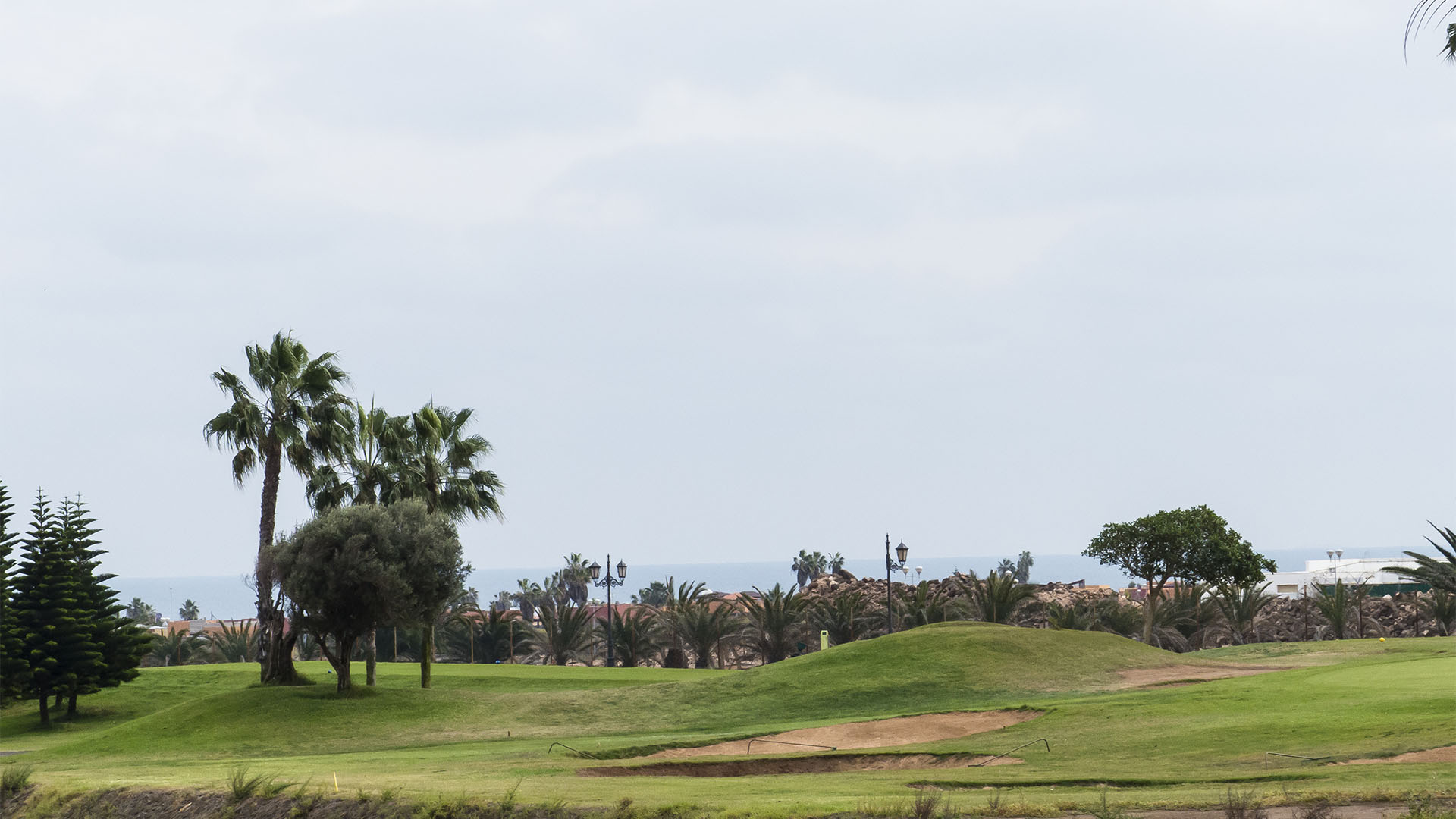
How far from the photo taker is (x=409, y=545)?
3138 cm

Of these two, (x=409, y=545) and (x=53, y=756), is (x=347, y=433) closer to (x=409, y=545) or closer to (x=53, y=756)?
(x=409, y=545)

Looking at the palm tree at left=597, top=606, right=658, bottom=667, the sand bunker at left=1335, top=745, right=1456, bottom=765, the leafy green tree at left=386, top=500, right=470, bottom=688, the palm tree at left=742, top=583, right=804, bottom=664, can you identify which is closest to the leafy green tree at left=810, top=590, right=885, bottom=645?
the palm tree at left=742, top=583, right=804, bottom=664

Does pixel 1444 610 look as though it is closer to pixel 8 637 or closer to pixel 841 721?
pixel 841 721

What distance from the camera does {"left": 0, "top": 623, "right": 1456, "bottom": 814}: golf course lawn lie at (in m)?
13.9

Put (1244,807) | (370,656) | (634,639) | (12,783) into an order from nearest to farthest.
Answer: (1244,807), (12,783), (370,656), (634,639)

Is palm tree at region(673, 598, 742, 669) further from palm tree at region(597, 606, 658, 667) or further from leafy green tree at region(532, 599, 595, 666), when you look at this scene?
leafy green tree at region(532, 599, 595, 666)

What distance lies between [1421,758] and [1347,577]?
89421mm

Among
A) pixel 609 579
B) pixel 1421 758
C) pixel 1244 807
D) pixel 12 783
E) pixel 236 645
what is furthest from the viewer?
pixel 236 645

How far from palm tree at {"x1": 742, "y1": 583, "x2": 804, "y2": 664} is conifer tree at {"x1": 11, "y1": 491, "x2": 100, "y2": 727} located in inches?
1069

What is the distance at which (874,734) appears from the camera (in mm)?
24516

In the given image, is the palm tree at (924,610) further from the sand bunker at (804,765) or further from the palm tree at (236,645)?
the sand bunker at (804,765)

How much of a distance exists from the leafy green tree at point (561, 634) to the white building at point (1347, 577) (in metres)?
52.2

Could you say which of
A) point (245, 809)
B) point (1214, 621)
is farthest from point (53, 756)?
point (1214, 621)

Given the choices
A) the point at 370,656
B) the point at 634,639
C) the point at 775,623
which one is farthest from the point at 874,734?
the point at 634,639
